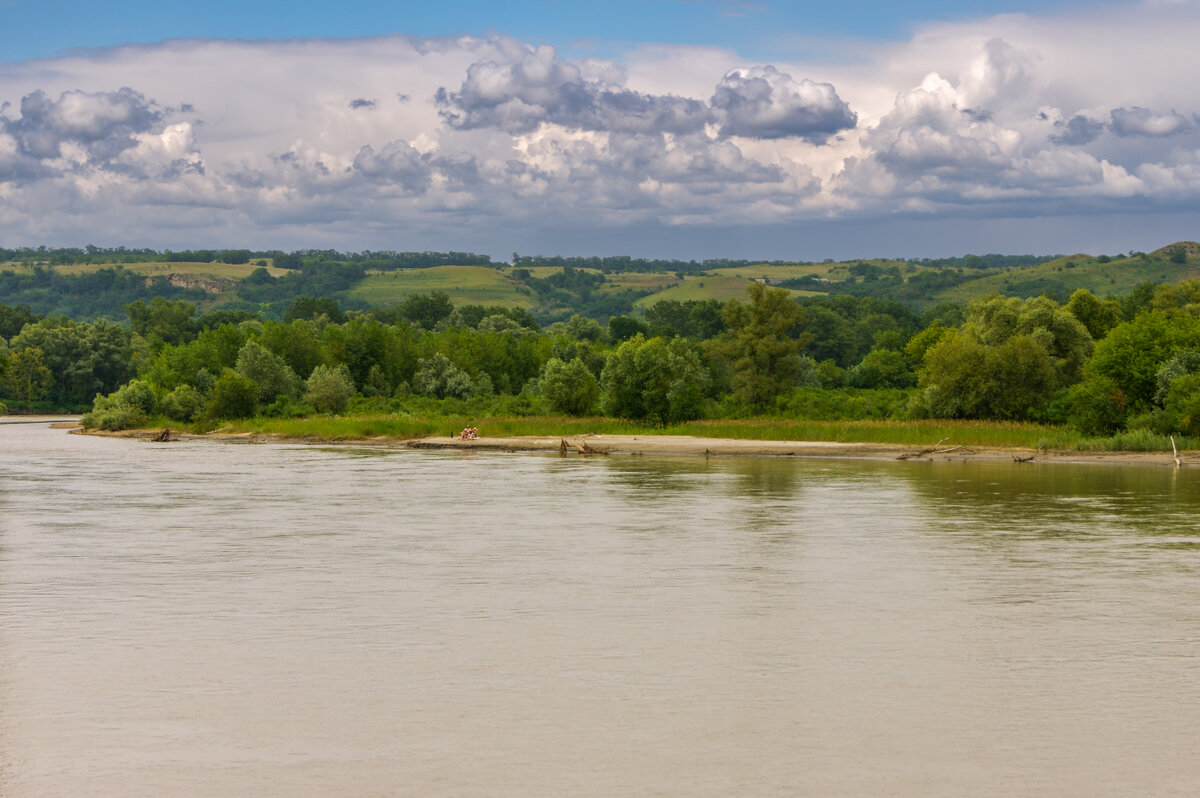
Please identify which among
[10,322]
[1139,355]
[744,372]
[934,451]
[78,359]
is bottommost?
[934,451]

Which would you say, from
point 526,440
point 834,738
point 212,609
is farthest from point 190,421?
point 834,738

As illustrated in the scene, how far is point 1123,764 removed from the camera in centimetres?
1559

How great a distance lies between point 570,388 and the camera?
9612cm

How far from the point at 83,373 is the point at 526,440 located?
94.1 m

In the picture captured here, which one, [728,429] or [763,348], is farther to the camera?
[763,348]

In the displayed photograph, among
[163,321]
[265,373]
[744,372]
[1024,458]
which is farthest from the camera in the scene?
[163,321]

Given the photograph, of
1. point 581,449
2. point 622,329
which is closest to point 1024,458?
point 581,449

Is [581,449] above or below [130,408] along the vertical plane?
below

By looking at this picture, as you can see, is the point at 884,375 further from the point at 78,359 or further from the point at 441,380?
the point at 78,359

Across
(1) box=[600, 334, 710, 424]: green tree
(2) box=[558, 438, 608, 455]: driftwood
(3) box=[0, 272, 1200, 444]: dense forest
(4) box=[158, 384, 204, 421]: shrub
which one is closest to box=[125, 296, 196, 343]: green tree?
(3) box=[0, 272, 1200, 444]: dense forest

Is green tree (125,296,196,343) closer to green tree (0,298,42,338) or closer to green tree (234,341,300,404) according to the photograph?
green tree (0,298,42,338)

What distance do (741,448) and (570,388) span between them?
67.6 feet

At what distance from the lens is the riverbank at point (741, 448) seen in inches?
2729

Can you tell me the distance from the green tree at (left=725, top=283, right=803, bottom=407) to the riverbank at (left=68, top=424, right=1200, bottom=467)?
12576mm
